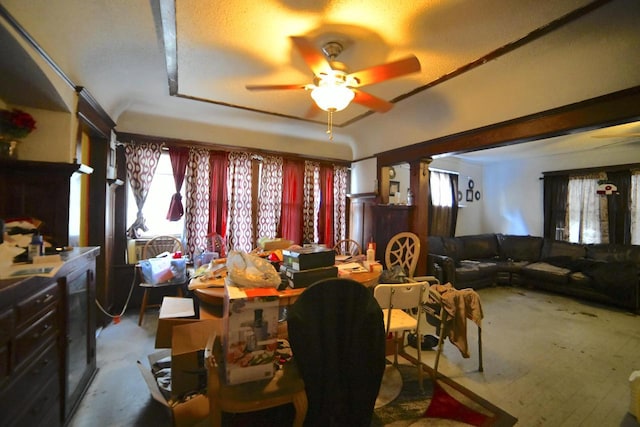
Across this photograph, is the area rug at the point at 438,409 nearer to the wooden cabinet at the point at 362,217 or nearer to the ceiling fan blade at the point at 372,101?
the ceiling fan blade at the point at 372,101

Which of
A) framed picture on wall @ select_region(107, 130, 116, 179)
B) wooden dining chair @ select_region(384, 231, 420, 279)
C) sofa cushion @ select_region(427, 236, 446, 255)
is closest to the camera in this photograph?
framed picture on wall @ select_region(107, 130, 116, 179)

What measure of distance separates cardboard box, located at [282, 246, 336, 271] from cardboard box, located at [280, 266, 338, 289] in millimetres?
27

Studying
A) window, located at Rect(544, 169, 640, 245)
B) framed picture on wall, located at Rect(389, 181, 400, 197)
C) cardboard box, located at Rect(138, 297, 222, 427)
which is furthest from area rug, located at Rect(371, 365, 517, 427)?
window, located at Rect(544, 169, 640, 245)

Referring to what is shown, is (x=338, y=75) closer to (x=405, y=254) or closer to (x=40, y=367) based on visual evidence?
(x=405, y=254)

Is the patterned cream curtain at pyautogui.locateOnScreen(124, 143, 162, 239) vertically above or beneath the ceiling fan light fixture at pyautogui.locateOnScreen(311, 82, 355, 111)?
beneath

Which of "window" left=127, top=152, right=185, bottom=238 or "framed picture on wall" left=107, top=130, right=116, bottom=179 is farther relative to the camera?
"window" left=127, top=152, right=185, bottom=238

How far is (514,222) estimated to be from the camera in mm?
6004

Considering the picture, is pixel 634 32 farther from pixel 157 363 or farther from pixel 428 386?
pixel 157 363

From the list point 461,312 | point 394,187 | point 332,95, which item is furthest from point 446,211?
point 332,95

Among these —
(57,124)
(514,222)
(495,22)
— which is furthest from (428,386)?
(514,222)

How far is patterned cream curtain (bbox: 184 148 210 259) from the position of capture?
3688 mm

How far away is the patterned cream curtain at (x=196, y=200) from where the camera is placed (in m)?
3.69

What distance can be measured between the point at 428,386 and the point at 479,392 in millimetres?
363

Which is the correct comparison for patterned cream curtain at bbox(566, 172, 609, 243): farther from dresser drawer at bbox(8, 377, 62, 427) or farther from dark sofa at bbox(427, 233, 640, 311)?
dresser drawer at bbox(8, 377, 62, 427)
